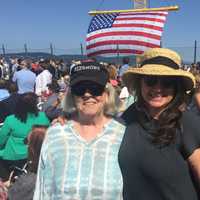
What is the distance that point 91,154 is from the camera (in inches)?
108

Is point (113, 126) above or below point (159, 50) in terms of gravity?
below

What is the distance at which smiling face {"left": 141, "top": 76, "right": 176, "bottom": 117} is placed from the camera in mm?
2643

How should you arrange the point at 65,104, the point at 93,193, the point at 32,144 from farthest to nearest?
the point at 32,144 → the point at 65,104 → the point at 93,193

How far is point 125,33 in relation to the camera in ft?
37.8

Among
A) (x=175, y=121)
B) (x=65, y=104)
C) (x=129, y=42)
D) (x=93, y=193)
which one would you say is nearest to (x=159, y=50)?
(x=175, y=121)

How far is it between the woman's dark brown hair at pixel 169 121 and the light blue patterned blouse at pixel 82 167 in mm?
264

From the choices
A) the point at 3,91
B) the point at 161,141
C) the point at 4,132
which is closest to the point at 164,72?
the point at 161,141

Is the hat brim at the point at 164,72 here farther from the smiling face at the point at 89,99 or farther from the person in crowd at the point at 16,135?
the person in crowd at the point at 16,135

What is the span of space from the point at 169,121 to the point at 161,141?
12cm

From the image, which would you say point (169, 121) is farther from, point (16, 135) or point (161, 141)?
point (16, 135)

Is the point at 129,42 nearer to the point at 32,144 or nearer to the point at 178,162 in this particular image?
the point at 32,144

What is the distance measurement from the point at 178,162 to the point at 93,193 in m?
0.53

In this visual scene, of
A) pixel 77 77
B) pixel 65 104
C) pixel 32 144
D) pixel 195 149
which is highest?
pixel 77 77

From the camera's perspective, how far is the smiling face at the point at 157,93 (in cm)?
264
